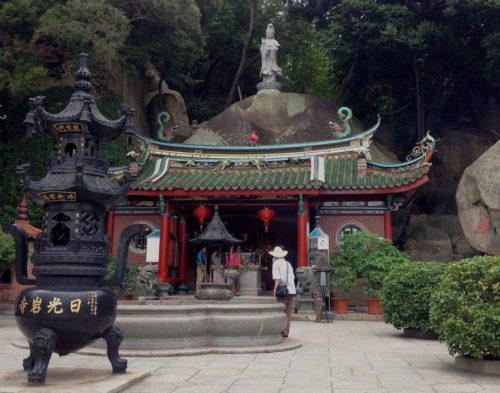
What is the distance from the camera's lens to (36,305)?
5.61 meters

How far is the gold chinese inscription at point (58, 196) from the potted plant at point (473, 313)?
4.72 m

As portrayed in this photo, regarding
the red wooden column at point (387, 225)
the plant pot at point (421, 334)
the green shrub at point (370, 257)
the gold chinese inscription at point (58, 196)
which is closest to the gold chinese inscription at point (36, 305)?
the gold chinese inscription at point (58, 196)

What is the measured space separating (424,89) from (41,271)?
22.4 metres

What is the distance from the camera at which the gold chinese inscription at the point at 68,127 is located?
21.3 feet

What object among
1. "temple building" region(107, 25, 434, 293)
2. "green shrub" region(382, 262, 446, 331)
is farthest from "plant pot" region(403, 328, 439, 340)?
"temple building" region(107, 25, 434, 293)

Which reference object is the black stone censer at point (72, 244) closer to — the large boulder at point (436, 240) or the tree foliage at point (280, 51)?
the tree foliage at point (280, 51)

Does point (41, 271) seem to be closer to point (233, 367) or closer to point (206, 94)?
point (233, 367)

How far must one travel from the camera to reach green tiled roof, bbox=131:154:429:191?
55.2 ft

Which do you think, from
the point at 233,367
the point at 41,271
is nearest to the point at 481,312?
the point at 233,367

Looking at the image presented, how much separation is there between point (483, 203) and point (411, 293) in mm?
7799

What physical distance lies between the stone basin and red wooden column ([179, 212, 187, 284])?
9855 mm

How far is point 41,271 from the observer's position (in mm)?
5957

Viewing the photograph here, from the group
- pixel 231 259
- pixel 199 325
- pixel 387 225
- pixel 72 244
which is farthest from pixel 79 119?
pixel 387 225

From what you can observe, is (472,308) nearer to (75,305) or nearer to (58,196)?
(75,305)
